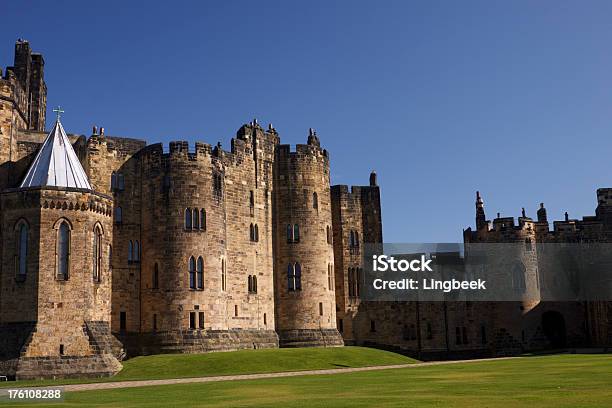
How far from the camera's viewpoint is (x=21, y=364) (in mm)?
40375

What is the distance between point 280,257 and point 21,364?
78.1 ft

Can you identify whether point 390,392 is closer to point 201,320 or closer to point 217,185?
point 201,320

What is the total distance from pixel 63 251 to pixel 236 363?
454 inches

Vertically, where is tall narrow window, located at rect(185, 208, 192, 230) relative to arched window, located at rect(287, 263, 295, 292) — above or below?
above

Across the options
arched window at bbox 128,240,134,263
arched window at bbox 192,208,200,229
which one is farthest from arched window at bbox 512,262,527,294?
arched window at bbox 128,240,134,263

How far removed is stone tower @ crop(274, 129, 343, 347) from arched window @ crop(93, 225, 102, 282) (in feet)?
54.0

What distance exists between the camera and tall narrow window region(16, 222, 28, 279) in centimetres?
4338

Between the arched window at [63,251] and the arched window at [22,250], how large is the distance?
1.73m

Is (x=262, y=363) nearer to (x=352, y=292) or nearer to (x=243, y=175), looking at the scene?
(x=243, y=175)

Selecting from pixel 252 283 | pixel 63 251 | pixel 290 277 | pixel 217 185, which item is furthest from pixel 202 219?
pixel 63 251

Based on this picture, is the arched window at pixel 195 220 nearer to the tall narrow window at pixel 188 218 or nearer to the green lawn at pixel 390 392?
the tall narrow window at pixel 188 218

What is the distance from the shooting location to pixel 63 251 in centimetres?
4391

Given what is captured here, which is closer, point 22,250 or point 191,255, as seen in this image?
point 22,250

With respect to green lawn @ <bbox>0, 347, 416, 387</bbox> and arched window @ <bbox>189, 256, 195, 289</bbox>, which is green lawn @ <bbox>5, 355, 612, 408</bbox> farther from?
arched window @ <bbox>189, 256, 195, 289</bbox>
